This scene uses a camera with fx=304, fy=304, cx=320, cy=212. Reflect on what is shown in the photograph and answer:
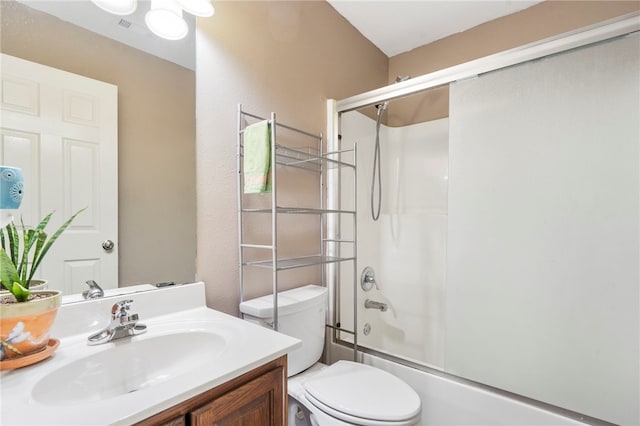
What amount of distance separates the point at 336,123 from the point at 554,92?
1.04 m

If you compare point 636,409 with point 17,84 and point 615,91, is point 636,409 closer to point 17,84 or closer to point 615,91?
point 615,91

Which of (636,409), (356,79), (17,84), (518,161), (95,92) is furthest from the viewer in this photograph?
(356,79)

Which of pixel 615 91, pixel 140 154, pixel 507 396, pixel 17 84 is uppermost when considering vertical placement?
pixel 615 91

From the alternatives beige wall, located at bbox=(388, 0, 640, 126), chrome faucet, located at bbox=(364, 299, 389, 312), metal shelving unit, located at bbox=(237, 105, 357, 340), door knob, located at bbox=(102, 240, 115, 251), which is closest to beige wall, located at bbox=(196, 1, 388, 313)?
metal shelving unit, located at bbox=(237, 105, 357, 340)

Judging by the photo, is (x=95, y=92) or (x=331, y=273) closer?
(x=95, y=92)

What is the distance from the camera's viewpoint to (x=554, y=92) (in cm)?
129

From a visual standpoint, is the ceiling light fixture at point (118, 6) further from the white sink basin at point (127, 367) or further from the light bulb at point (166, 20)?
the white sink basin at point (127, 367)

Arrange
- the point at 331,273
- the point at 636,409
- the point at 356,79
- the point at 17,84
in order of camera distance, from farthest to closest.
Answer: the point at 356,79 → the point at 331,273 → the point at 636,409 → the point at 17,84

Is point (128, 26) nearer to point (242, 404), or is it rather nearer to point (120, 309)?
point (120, 309)

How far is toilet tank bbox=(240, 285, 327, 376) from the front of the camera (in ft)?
4.06

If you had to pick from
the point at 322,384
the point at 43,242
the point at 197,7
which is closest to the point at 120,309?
the point at 43,242

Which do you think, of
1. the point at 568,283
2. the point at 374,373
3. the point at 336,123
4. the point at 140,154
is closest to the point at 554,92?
the point at 568,283

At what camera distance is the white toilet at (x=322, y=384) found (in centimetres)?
105

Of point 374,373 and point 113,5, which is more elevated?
point 113,5
